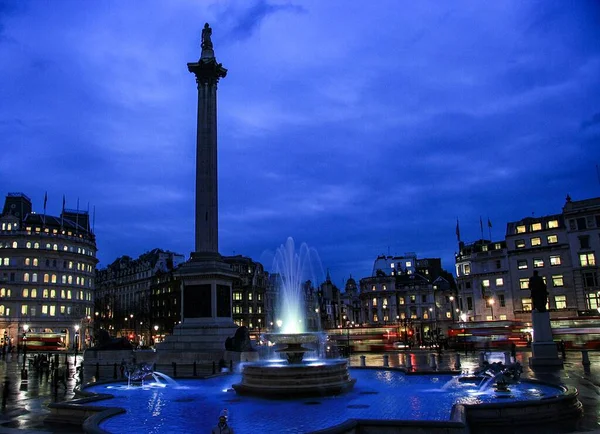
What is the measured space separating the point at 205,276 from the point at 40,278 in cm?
6413

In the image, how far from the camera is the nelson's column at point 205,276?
42.2 m

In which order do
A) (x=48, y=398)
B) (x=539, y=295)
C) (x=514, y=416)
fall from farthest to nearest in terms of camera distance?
(x=539, y=295) → (x=48, y=398) → (x=514, y=416)

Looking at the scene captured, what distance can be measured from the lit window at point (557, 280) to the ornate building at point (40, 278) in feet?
260

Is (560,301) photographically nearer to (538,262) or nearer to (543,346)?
(538,262)

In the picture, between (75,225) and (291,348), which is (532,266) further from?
(75,225)

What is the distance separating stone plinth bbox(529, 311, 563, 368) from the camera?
1258 inches

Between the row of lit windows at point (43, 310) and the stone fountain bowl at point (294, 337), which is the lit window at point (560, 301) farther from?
the row of lit windows at point (43, 310)

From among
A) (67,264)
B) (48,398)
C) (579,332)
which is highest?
(67,264)

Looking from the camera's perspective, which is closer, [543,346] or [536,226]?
[543,346]

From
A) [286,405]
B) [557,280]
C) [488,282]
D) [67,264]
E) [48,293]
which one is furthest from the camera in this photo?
[67,264]

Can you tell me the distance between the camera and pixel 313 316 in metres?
138

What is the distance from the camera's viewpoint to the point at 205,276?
144 ft

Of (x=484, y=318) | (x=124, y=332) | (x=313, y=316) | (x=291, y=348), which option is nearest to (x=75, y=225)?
(x=124, y=332)

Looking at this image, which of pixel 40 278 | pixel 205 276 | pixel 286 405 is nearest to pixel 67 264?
pixel 40 278
